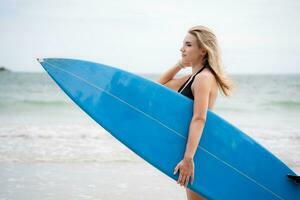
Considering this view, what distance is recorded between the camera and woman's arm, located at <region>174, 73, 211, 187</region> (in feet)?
→ 6.97

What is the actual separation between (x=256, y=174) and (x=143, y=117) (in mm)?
831

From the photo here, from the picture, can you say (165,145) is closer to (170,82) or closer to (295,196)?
(170,82)

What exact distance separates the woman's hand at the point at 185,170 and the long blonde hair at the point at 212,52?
0.46 metres

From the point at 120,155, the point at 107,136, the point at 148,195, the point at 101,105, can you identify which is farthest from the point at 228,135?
the point at 107,136

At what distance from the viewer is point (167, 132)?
246 cm

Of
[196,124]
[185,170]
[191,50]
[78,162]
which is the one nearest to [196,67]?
[191,50]

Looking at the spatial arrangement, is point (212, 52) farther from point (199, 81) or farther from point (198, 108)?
point (198, 108)

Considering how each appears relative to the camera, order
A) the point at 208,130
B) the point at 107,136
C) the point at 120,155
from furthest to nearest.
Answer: the point at 107,136 → the point at 120,155 → the point at 208,130

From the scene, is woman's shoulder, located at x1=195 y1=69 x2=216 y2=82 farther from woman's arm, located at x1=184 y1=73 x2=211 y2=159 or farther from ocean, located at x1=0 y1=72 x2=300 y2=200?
ocean, located at x1=0 y1=72 x2=300 y2=200

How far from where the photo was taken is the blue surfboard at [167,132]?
2.45m

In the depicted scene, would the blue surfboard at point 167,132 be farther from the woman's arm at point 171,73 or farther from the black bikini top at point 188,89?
the woman's arm at point 171,73

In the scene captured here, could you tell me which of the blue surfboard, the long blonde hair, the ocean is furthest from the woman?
the ocean

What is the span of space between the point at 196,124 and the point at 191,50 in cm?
44

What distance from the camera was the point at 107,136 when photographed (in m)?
8.26
